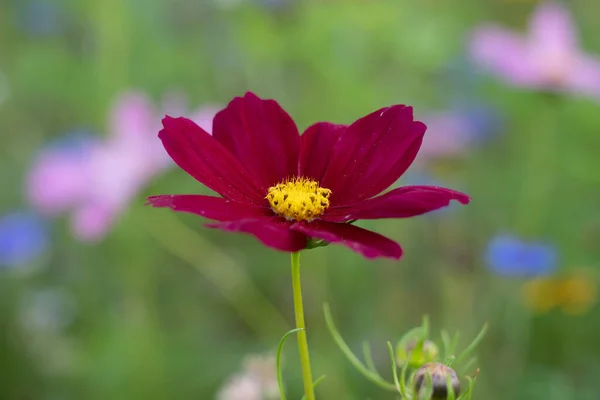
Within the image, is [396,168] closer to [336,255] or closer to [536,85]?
[536,85]

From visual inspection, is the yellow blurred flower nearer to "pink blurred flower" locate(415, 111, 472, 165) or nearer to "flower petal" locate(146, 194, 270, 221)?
"pink blurred flower" locate(415, 111, 472, 165)

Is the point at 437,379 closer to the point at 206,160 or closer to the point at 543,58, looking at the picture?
the point at 206,160

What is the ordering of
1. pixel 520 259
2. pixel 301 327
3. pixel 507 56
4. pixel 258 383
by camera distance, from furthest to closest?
pixel 507 56
pixel 520 259
pixel 258 383
pixel 301 327

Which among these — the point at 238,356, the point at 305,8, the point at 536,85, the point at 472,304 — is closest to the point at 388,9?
the point at 305,8

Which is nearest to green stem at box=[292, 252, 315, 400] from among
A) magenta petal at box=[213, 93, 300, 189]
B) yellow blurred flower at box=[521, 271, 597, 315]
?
magenta petal at box=[213, 93, 300, 189]

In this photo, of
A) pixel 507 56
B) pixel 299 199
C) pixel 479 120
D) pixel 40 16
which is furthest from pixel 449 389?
pixel 40 16

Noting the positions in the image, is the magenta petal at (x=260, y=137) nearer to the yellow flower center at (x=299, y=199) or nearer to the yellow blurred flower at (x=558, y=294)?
the yellow flower center at (x=299, y=199)

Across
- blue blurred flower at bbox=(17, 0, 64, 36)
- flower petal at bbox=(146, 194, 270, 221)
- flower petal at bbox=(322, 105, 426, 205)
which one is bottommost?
flower petal at bbox=(146, 194, 270, 221)
